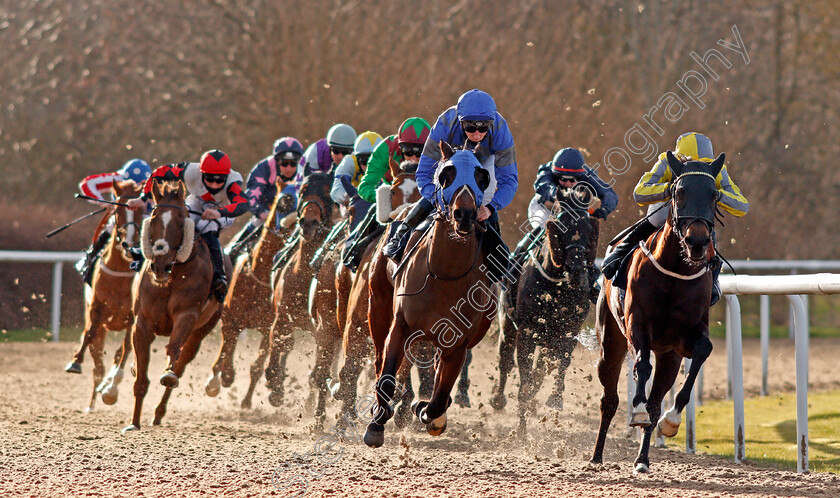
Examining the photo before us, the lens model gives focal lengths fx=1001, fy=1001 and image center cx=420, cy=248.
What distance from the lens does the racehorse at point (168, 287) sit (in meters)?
7.04

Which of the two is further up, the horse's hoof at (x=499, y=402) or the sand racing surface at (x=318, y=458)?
the horse's hoof at (x=499, y=402)

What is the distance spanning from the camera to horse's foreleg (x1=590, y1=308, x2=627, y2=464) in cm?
602

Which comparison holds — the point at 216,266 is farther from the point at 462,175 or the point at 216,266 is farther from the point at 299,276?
the point at 462,175

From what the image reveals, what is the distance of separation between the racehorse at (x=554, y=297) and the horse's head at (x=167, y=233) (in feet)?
7.93

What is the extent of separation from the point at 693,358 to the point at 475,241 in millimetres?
1293

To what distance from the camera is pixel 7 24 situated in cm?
1981

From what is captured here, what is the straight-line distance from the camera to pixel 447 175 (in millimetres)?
4859

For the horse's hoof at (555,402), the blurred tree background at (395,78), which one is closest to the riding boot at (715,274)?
the horse's hoof at (555,402)

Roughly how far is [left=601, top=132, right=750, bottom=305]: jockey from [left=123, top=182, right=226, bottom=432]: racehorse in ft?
10.1

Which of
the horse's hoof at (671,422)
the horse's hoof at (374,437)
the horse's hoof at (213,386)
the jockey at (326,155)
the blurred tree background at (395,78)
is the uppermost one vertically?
the blurred tree background at (395,78)

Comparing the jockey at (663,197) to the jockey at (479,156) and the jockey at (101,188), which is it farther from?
the jockey at (101,188)

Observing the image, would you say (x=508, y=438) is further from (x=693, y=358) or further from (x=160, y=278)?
(x=160, y=278)

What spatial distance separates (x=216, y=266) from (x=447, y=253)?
10.4ft

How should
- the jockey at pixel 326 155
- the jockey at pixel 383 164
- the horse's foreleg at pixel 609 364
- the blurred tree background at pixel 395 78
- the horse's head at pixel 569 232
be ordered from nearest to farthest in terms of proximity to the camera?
the horse's foreleg at pixel 609 364
the jockey at pixel 383 164
the horse's head at pixel 569 232
the jockey at pixel 326 155
the blurred tree background at pixel 395 78
